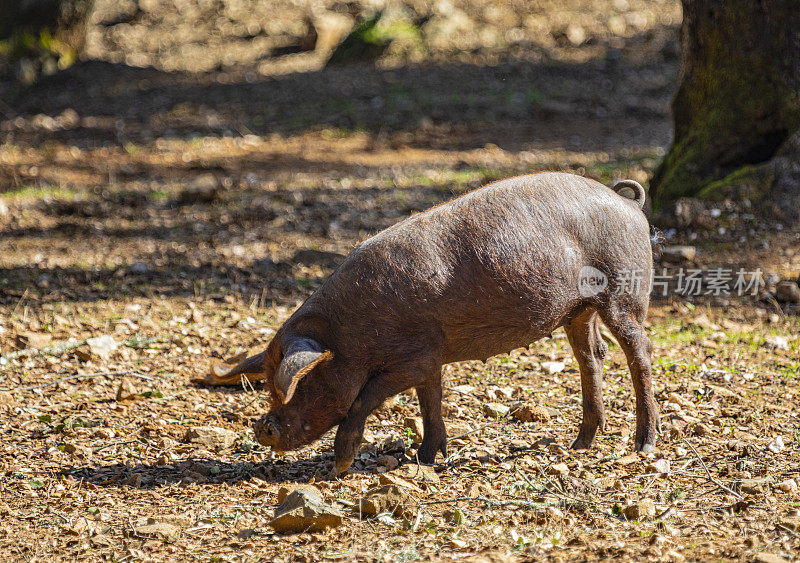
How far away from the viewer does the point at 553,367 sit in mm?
5445

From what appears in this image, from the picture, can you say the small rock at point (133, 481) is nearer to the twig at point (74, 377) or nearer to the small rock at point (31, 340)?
the twig at point (74, 377)

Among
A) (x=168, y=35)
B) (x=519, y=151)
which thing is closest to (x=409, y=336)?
(x=519, y=151)

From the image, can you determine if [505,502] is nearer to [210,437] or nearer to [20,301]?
[210,437]

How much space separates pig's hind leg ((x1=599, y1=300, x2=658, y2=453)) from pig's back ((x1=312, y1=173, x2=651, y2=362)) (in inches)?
8.8

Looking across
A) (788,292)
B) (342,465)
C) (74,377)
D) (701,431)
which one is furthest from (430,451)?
(788,292)

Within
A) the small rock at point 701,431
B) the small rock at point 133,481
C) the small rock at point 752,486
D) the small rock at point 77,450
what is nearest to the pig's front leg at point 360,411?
the small rock at point 133,481

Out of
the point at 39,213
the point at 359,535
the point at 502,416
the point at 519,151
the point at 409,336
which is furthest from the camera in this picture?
the point at 519,151

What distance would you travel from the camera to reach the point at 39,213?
8.84 m

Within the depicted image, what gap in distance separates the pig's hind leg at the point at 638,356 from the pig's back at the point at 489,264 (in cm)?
22

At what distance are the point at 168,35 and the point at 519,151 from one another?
9146 millimetres

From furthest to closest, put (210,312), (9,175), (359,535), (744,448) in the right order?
(9,175) < (210,312) < (744,448) < (359,535)

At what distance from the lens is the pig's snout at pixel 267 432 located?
395cm

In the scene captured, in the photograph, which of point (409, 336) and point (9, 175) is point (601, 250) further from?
point (9, 175)

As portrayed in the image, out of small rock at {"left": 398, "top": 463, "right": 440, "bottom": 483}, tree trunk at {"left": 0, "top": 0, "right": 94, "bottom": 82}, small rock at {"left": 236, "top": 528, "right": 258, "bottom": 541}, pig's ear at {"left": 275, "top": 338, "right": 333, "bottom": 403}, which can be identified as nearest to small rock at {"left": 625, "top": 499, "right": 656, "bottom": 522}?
small rock at {"left": 398, "top": 463, "right": 440, "bottom": 483}
